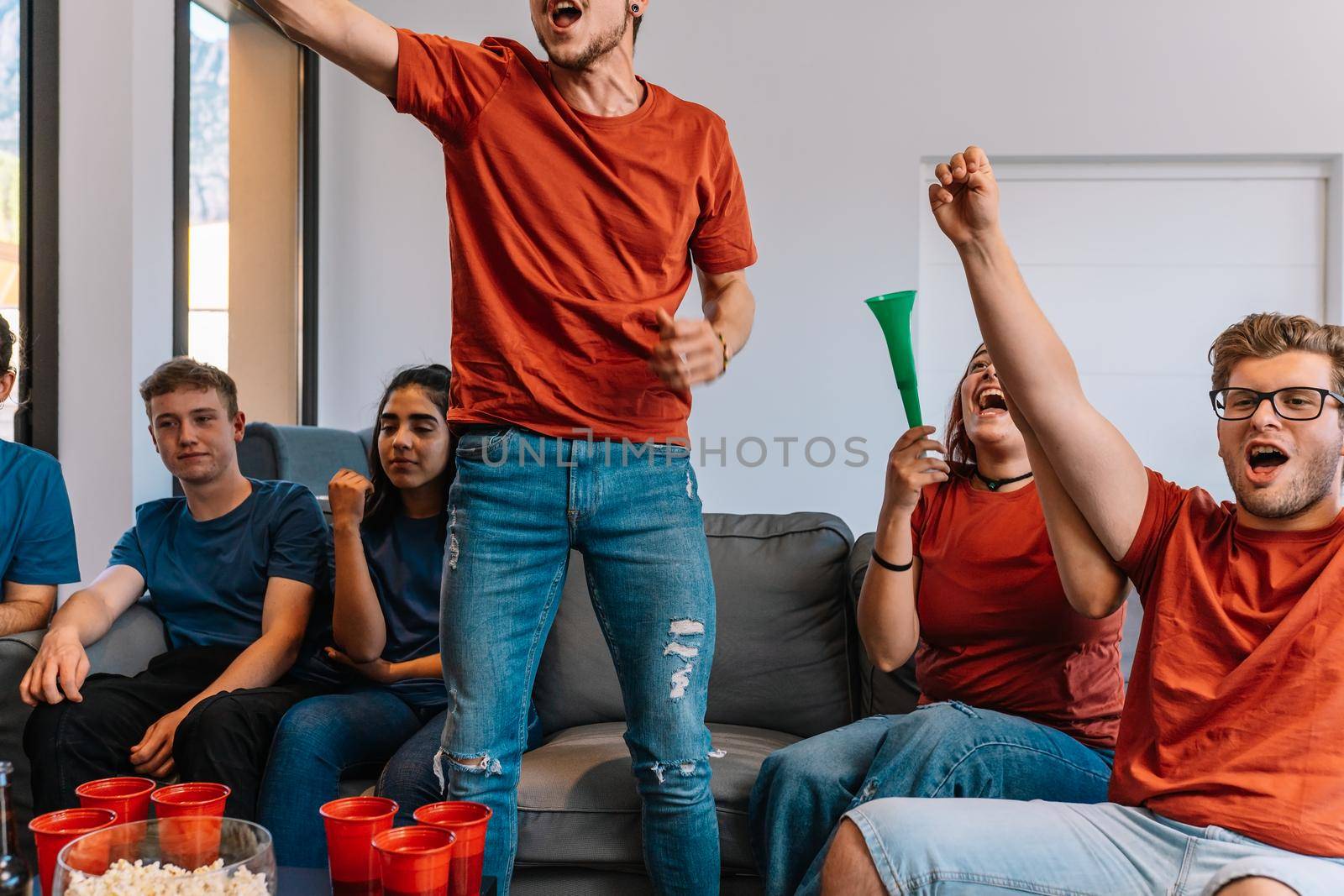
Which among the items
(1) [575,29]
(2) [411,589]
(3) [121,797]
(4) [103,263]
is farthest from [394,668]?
(4) [103,263]

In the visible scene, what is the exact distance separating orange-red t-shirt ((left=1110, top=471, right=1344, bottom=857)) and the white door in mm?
3216

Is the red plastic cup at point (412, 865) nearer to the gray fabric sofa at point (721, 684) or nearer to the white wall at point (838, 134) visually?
the gray fabric sofa at point (721, 684)

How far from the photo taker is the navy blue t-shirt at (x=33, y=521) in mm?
2090

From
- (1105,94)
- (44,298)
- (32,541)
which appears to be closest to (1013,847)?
(32,541)

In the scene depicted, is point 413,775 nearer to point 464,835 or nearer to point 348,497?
point 348,497

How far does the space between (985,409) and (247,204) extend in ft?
9.97

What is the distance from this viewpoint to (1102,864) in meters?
1.25

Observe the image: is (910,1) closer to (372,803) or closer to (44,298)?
(44,298)

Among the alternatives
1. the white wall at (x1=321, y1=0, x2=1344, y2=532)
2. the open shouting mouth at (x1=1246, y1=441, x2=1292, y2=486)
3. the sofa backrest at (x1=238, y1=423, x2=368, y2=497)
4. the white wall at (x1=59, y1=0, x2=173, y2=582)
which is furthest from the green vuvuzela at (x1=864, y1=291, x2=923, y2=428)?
the white wall at (x1=321, y1=0, x2=1344, y2=532)

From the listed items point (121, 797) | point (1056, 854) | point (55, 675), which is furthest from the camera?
point (55, 675)

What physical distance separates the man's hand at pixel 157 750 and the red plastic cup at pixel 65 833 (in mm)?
838

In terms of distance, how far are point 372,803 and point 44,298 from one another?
259cm

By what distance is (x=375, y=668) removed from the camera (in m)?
2.05

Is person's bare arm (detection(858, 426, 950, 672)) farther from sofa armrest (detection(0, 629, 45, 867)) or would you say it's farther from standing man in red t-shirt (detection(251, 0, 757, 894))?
sofa armrest (detection(0, 629, 45, 867))
